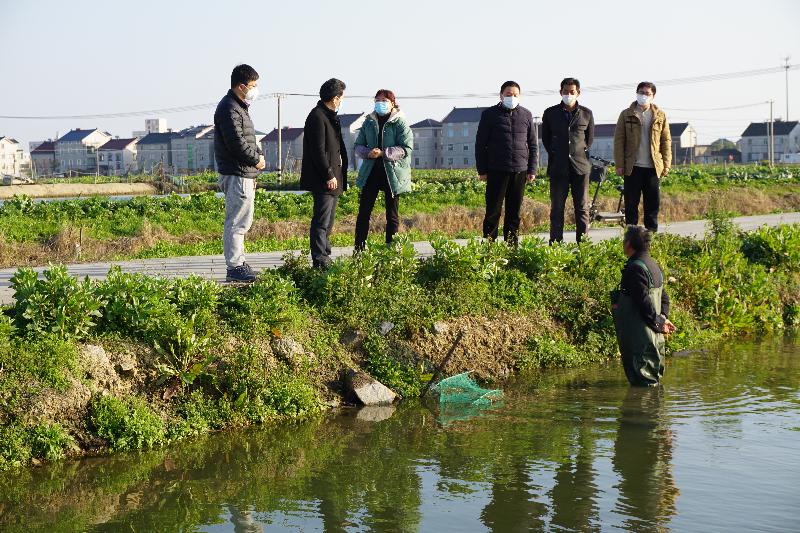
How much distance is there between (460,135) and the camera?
355 feet

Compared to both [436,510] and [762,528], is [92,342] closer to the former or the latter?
[436,510]

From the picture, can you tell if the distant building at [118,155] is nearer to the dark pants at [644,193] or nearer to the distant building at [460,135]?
the distant building at [460,135]

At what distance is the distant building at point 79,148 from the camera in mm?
117875

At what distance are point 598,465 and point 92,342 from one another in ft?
14.4

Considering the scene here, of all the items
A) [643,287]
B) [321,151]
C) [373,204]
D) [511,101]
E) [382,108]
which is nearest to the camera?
[643,287]

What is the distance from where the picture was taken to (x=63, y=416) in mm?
8094

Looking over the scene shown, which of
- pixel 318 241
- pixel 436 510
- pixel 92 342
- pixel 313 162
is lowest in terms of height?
pixel 436 510

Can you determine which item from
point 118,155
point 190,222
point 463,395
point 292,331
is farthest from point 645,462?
point 118,155

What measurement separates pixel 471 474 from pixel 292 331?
8.73 ft

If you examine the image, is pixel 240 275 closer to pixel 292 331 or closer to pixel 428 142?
pixel 292 331

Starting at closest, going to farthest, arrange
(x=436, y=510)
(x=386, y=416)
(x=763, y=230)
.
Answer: (x=436, y=510), (x=386, y=416), (x=763, y=230)

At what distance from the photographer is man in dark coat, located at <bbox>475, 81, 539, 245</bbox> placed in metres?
12.1

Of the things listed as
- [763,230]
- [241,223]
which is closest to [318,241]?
[241,223]

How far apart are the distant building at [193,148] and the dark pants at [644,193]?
322 ft
